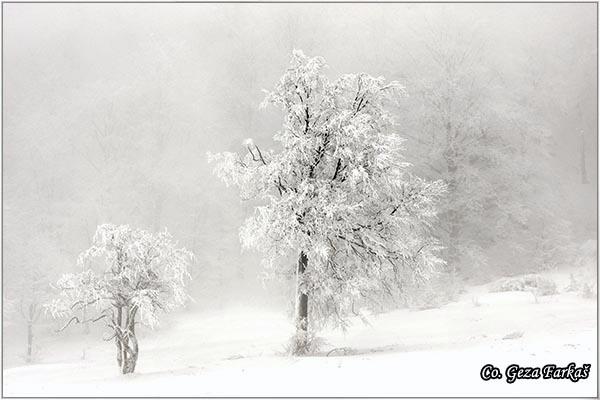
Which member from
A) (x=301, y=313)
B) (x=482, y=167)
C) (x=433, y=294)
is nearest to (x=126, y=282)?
(x=301, y=313)

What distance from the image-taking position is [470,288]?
21.6 metres

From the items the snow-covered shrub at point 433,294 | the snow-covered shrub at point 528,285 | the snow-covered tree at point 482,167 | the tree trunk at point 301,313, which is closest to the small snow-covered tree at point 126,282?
the tree trunk at point 301,313

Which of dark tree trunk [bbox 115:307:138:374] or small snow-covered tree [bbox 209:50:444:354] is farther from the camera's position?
small snow-covered tree [bbox 209:50:444:354]

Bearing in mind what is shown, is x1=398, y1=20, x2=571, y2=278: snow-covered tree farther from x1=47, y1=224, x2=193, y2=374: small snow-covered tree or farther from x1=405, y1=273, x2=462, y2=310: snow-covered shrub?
x1=47, y1=224, x2=193, y2=374: small snow-covered tree

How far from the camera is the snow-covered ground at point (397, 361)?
27.5 feet

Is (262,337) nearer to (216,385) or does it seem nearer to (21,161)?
(216,385)

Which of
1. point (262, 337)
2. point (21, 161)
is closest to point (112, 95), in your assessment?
point (21, 161)

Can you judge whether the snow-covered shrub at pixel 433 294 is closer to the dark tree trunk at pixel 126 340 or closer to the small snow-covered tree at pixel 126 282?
the small snow-covered tree at pixel 126 282

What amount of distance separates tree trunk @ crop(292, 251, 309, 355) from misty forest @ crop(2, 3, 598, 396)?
5cm

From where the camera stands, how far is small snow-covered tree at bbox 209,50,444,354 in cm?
1126

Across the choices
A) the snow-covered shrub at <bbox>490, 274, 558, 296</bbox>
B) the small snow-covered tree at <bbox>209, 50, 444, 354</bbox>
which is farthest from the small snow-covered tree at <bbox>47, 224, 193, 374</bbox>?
the snow-covered shrub at <bbox>490, 274, 558, 296</bbox>

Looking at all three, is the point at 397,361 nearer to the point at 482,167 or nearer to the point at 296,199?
the point at 296,199

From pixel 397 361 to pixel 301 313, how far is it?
9.91 feet

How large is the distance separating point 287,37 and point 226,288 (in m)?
18.6
